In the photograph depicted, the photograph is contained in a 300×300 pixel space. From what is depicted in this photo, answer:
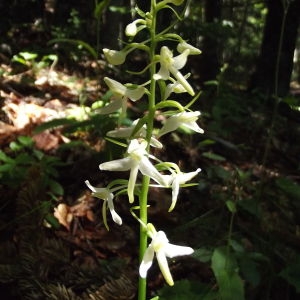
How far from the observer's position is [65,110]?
4.11 m

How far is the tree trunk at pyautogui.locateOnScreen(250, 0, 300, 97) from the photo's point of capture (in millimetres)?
6332

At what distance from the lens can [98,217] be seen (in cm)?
266

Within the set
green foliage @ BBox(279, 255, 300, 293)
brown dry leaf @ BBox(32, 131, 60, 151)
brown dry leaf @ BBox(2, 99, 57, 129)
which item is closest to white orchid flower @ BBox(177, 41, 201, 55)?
green foliage @ BBox(279, 255, 300, 293)

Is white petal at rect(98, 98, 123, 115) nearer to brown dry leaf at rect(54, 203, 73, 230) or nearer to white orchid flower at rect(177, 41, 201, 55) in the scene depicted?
white orchid flower at rect(177, 41, 201, 55)

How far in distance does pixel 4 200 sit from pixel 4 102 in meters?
1.64

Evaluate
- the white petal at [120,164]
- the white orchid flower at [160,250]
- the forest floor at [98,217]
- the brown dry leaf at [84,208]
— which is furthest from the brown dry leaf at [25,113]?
the white orchid flower at [160,250]

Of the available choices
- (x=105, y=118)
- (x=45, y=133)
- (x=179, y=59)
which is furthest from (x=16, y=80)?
(x=179, y=59)

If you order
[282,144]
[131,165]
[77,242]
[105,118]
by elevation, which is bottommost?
[282,144]

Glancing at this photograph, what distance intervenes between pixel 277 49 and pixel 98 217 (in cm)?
511

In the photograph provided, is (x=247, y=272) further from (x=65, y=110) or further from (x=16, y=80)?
(x=16, y=80)

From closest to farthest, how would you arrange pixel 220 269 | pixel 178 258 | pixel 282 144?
pixel 220 269
pixel 178 258
pixel 282 144

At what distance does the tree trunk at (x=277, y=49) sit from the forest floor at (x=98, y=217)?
281cm

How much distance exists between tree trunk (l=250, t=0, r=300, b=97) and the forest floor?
2.81 m

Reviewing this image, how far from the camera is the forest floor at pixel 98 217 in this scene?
1.98 meters
